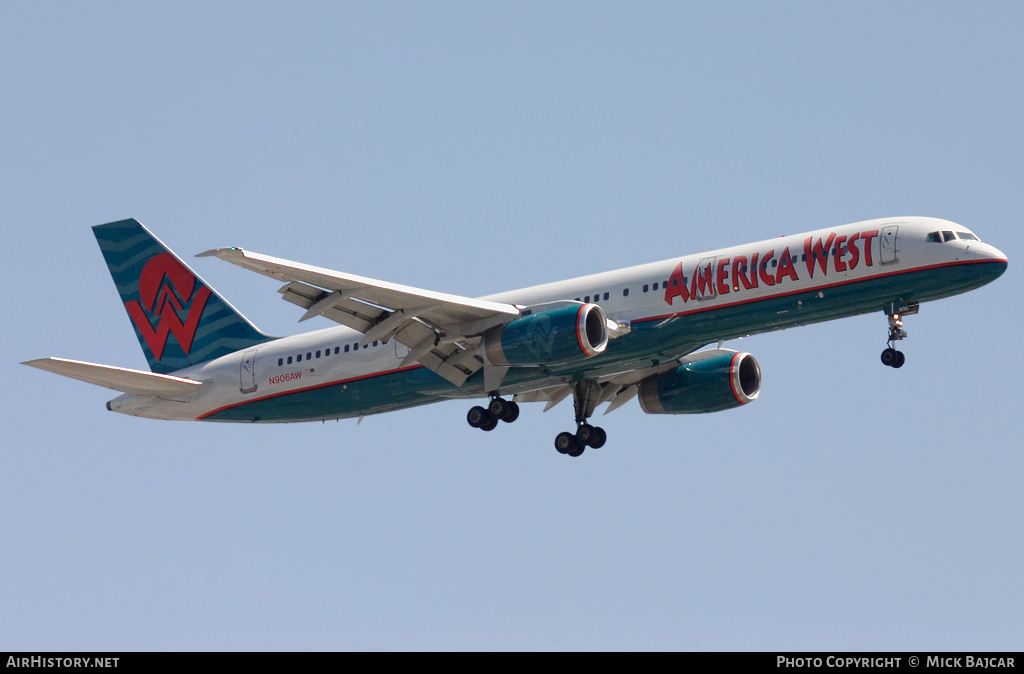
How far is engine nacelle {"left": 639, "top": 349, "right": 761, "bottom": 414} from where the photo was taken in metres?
46.7

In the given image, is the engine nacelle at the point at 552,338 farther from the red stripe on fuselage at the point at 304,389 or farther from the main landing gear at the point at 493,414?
the red stripe on fuselage at the point at 304,389

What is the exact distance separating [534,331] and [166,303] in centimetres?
1643

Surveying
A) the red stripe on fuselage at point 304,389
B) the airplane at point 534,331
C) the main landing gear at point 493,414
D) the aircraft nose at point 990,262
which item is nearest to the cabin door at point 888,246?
the airplane at point 534,331

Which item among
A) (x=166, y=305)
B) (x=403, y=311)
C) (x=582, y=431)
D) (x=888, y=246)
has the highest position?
(x=166, y=305)

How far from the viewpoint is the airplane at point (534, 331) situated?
3916cm

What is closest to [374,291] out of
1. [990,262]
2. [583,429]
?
[583,429]

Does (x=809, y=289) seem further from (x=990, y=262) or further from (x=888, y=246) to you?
(x=990, y=262)

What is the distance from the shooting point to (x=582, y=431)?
4606 cm

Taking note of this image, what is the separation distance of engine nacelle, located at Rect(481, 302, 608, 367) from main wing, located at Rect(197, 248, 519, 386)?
0.85 meters

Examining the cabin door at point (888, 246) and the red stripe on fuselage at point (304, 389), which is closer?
the cabin door at point (888, 246)

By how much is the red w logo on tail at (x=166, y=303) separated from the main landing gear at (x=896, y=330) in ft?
78.5
